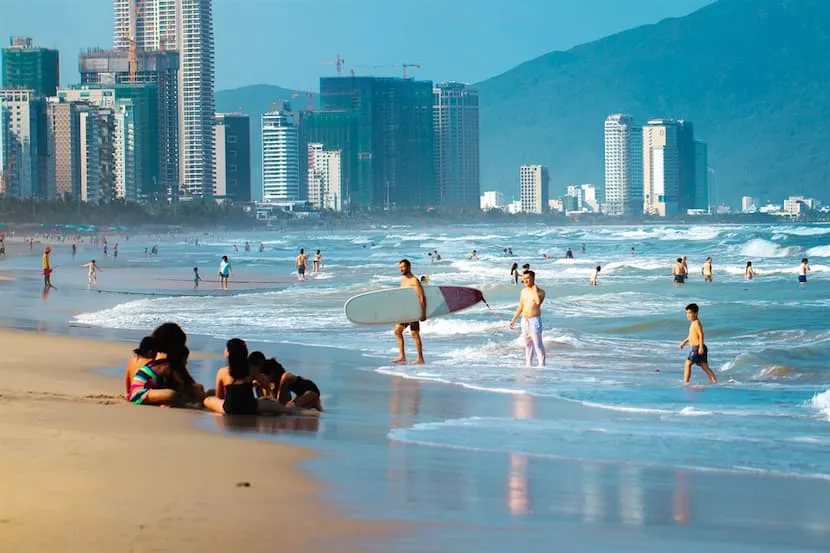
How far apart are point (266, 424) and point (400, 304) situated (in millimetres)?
6603

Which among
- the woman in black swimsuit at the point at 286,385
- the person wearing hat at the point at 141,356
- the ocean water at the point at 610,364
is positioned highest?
the person wearing hat at the point at 141,356

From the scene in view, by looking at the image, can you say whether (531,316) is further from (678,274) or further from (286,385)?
(678,274)

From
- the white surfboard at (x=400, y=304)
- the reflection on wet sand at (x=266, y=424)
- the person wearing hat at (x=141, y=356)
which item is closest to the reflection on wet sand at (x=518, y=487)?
the reflection on wet sand at (x=266, y=424)

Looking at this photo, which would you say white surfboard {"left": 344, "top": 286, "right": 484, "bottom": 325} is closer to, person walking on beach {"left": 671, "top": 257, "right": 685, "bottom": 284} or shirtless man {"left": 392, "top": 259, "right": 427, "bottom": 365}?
shirtless man {"left": 392, "top": 259, "right": 427, "bottom": 365}

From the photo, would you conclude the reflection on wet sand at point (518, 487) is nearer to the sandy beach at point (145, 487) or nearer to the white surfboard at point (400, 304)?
the sandy beach at point (145, 487)


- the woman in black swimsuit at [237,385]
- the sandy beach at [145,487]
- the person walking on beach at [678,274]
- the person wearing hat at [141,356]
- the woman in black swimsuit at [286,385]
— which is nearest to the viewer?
the sandy beach at [145,487]

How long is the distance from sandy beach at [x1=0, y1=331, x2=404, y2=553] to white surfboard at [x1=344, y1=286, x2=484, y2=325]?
5913 millimetres

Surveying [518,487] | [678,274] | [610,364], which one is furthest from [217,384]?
[678,274]

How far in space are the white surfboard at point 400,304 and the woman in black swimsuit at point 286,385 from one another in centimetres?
536

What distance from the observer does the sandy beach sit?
6.38 metres

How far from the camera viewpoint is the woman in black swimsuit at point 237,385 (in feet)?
35.3

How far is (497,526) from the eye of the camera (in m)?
6.96

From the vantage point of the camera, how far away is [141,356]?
11414 millimetres

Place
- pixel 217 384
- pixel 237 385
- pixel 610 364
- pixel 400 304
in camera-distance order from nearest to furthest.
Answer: pixel 237 385
pixel 217 384
pixel 400 304
pixel 610 364
